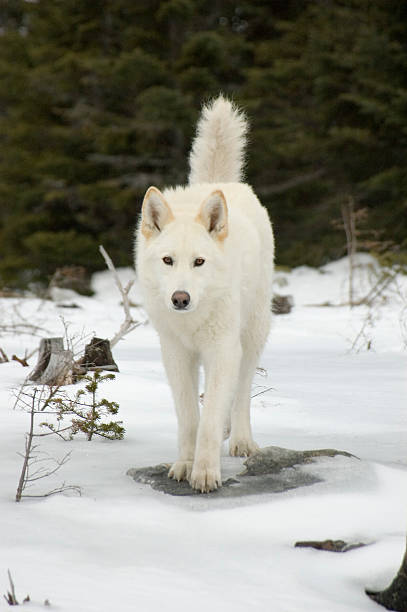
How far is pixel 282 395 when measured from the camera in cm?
A: 508

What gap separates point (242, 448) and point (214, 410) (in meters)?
0.56

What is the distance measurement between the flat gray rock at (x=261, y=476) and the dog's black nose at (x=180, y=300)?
0.75m

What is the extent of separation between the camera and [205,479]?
3135 millimetres

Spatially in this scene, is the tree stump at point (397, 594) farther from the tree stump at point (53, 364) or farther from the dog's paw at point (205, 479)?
the tree stump at point (53, 364)

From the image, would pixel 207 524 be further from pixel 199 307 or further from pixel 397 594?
pixel 199 307

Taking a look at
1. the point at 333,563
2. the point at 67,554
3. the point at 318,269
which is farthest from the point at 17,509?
the point at 318,269

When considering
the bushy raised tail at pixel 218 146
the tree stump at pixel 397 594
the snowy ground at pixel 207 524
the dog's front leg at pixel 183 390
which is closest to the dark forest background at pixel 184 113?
the bushy raised tail at pixel 218 146

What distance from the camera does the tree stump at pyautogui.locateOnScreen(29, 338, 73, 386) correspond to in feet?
16.4

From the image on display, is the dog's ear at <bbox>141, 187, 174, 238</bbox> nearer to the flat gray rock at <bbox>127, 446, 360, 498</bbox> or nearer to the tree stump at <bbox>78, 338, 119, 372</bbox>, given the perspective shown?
the flat gray rock at <bbox>127, 446, 360, 498</bbox>

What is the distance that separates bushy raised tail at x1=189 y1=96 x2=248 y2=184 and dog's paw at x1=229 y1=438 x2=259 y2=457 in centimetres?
183

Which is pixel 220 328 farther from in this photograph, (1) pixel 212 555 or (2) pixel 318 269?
(2) pixel 318 269

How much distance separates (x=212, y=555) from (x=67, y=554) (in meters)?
0.48

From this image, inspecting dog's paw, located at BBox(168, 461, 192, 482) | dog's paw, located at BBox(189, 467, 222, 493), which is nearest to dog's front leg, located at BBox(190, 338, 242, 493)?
dog's paw, located at BBox(189, 467, 222, 493)

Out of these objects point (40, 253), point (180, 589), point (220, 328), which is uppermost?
point (40, 253)
